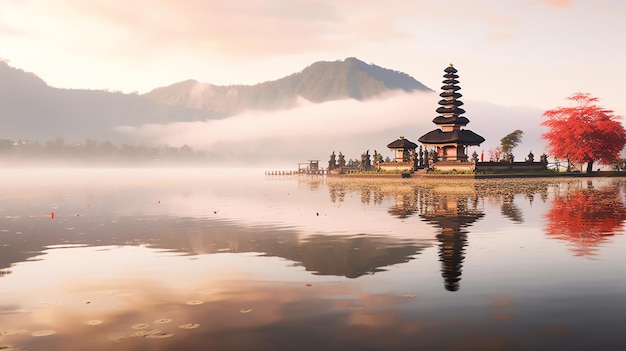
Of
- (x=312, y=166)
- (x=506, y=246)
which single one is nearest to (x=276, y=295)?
(x=506, y=246)

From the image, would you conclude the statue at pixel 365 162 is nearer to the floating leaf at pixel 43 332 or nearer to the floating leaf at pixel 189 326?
the floating leaf at pixel 189 326

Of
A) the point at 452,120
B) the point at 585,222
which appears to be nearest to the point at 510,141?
the point at 452,120

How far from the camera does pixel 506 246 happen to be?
1700 centimetres

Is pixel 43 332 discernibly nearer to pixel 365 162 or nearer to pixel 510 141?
pixel 365 162

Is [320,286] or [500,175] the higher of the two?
[500,175]

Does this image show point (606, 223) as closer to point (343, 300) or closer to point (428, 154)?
point (343, 300)

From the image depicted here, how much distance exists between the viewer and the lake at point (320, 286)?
329 inches

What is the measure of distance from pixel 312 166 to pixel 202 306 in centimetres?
11017

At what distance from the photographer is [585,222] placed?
22.9 meters

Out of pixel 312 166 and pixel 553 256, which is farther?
pixel 312 166

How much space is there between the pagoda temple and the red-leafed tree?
1315 centimetres

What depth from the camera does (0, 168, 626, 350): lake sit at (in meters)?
8.35

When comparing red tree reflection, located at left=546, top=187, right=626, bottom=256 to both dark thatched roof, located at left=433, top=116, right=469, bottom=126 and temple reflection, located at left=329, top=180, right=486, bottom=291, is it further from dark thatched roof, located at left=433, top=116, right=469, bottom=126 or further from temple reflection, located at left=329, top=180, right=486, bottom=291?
dark thatched roof, located at left=433, top=116, right=469, bottom=126

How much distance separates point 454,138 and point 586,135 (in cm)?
1954
